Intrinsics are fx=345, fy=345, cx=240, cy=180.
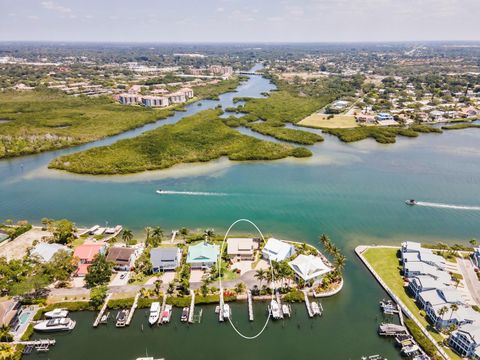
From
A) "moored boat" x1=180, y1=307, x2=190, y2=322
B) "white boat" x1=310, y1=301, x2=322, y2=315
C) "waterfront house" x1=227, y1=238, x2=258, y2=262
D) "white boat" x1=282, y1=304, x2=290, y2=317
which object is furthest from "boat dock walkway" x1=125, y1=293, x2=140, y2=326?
"white boat" x1=310, y1=301, x2=322, y2=315

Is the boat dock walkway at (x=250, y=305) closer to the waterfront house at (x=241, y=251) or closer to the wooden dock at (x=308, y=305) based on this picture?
the wooden dock at (x=308, y=305)

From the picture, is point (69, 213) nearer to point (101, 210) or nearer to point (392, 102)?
point (101, 210)

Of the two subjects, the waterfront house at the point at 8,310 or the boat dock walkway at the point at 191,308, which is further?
the boat dock walkway at the point at 191,308

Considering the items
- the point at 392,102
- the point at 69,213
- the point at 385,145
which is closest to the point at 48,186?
the point at 69,213

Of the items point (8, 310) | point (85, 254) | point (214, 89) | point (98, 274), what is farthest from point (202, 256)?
point (214, 89)

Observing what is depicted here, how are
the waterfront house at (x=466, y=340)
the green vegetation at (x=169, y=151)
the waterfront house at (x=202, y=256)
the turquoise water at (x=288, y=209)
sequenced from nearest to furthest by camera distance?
the waterfront house at (x=466, y=340) → the turquoise water at (x=288, y=209) → the waterfront house at (x=202, y=256) → the green vegetation at (x=169, y=151)

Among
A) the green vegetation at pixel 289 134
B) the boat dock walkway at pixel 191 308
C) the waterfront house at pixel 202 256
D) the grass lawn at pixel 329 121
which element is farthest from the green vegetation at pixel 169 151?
the boat dock walkway at pixel 191 308
